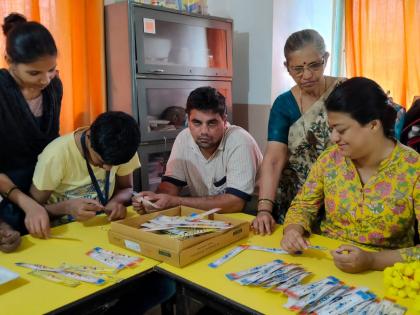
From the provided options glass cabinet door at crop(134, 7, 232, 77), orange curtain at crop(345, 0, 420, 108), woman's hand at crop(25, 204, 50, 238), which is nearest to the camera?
woman's hand at crop(25, 204, 50, 238)

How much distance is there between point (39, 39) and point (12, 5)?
3.11 feet

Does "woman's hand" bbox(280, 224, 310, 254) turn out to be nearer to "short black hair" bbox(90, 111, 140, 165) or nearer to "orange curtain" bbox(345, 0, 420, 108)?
"short black hair" bbox(90, 111, 140, 165)

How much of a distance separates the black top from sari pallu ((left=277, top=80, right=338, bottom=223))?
3.69ft

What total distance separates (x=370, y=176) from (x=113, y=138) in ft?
3.11

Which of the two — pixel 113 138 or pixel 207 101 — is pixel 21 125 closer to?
pixel 113 138

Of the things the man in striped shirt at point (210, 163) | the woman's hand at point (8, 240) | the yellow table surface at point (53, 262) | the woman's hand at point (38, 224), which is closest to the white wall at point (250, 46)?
the man in striped shirt at point (210, 163)

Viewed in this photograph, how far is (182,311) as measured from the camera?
46.8 inches

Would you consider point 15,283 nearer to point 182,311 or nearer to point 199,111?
point 182,311

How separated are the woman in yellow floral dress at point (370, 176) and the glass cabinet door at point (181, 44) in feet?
5.46

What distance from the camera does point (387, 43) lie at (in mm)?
3383

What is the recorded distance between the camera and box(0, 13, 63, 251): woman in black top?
5.13 ft

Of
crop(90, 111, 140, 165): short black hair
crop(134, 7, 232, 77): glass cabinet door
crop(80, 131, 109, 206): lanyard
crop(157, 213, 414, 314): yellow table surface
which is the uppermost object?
crop(134, 7, 232, 77): glass cabinet door

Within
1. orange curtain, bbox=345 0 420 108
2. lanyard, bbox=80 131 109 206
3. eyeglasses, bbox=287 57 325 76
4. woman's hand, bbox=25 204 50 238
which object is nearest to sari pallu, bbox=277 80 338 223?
eyeglasses, bbox=287 57 325 76

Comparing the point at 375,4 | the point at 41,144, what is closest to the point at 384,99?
the point at 41,144
